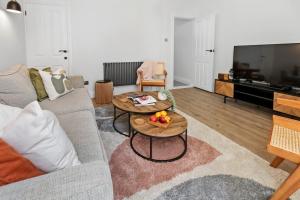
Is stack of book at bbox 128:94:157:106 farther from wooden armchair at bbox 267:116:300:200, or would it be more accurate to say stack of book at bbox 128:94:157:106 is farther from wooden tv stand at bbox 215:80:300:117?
wooden tv stand at bbox 215:80:300:117

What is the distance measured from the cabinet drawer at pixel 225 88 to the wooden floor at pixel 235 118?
8.1 inches

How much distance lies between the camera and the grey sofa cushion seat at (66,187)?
719mm

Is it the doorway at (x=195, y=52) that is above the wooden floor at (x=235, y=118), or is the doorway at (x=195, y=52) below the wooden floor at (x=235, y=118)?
above

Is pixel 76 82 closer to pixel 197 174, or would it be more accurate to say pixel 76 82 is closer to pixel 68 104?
pixel 68 104

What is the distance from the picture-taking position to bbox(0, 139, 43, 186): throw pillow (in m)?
0.78

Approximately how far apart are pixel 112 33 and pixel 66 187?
4283 millimetres

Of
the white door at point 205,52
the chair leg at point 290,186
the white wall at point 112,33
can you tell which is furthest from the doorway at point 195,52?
the chair leg at point 290,186

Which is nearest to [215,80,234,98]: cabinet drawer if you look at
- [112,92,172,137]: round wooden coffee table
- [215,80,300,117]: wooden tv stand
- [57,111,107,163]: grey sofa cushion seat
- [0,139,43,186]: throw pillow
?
[215,80,300,117]: wooden tv stand

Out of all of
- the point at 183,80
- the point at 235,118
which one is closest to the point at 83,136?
the point at 235,118

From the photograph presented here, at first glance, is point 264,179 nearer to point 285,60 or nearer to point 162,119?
point 162,119

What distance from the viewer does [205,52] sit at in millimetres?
5148

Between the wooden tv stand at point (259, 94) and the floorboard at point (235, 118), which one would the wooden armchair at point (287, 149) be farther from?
the wooden tv stand at point (259, 94)

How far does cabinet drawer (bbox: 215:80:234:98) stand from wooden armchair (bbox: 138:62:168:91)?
113cm

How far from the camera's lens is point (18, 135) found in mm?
838
